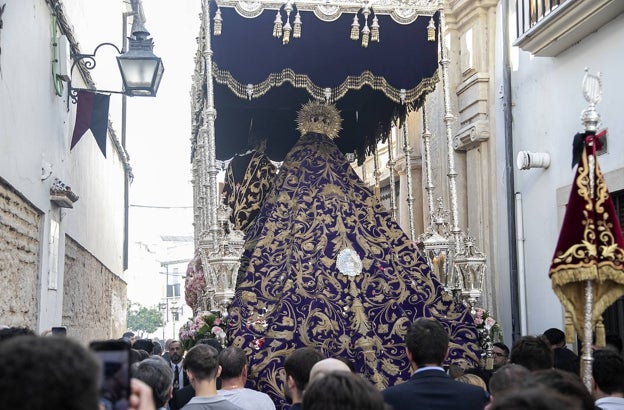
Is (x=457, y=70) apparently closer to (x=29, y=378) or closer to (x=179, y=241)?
(x=29, y=378)

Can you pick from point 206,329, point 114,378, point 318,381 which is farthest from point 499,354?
point 114,378

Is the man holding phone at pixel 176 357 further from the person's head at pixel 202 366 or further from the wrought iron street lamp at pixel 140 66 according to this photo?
the person's head at pixel 202 366

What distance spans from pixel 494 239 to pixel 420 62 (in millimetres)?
2631

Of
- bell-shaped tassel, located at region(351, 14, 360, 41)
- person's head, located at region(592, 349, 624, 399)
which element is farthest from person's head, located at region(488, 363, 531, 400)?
bell-shaped tassel, located at region(351, 14, 360, 41)

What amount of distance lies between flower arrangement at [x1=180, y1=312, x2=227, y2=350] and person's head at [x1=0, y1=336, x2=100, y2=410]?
5471 mm

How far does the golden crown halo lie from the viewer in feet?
30.9

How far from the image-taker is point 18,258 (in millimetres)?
7633

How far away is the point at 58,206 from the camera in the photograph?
9.63 metres

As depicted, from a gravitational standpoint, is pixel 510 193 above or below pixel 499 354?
above

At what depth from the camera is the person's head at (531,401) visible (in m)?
1.97

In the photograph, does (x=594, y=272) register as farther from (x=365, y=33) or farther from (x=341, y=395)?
(x=365, y=33)

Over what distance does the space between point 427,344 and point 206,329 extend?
138 inches

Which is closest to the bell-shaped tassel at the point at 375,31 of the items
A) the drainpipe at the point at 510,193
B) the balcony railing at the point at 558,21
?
the balcony railing at the point at 558,21

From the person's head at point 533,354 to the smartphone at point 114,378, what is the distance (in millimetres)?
3020
